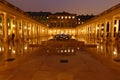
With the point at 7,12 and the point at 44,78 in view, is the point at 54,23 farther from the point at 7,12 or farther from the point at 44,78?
the point at 44,78

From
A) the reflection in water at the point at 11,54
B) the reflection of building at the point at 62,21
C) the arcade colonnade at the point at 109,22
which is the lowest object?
the reflection in water at the point at 11,54

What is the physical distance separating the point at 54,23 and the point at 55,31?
12099 millimetres

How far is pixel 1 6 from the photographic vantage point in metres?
20.9

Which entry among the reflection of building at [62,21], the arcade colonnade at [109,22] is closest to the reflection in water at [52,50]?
the arcade colonnade at [109,22]

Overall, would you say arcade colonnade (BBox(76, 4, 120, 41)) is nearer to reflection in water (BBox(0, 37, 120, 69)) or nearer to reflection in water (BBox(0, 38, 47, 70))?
reflection in water (BBox(0, 37, 120, 69))

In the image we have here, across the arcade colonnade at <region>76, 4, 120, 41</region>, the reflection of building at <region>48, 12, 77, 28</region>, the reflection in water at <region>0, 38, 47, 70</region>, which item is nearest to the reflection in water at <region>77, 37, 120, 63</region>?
the reflection in water at <region>0, 38, 47, 70</region>

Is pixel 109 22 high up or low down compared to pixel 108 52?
up

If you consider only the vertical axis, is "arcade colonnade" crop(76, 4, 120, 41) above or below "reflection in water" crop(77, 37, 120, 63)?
above

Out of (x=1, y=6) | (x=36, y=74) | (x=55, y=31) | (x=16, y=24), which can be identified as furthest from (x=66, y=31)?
(x=36, y=74)

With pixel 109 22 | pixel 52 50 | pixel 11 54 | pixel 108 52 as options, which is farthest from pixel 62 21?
pixel 11 54

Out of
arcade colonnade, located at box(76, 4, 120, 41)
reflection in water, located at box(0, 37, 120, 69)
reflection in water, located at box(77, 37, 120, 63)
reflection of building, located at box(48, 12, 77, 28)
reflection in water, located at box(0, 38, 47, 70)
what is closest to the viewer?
reflection in water, located at box(0, 38, 47, 70)

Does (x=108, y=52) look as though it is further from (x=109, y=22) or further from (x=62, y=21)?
(x=62, y=21)

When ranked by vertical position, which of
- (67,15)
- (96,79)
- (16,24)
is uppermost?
(67,15)

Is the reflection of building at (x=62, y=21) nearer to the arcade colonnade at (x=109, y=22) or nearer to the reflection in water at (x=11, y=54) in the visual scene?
the arcade colonnade at (x=109, y=22)
